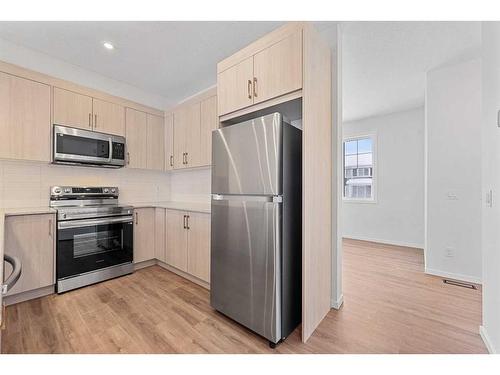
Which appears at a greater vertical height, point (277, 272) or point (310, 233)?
point (310, 233)

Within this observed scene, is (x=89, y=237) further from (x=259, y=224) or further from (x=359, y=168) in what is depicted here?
(x=359, y=168)

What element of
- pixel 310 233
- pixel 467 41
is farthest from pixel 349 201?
pixel 310 233

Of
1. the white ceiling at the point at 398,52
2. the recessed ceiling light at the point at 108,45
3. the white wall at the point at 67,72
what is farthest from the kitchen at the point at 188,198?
the white ceiling at the point at 398,52

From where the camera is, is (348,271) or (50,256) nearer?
(50,256)

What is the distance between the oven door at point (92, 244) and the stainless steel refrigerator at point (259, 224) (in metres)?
1.56

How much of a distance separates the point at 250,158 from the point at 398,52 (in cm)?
234

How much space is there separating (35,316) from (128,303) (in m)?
0.71

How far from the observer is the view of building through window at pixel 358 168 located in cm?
512

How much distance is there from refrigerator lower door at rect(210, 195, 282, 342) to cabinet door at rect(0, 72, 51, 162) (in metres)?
2.10

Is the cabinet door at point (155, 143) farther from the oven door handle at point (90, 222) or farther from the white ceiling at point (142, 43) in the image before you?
the oven door handle at point (90, 222)

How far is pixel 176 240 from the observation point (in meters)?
2.88

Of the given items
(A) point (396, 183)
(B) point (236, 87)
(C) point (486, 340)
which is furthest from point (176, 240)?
(A) point (396, 183)

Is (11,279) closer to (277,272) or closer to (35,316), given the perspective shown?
(35,316)
